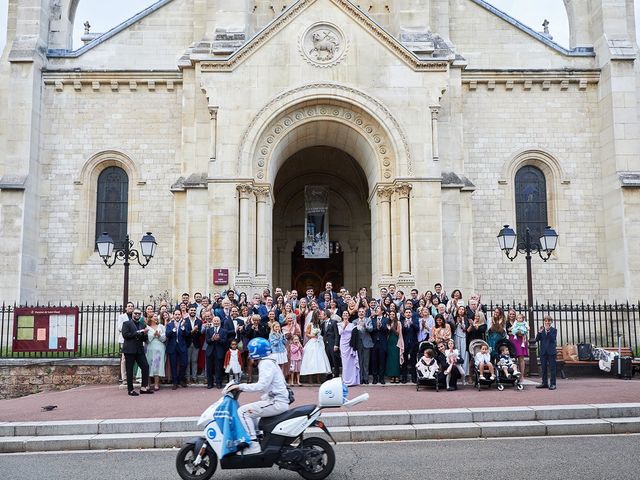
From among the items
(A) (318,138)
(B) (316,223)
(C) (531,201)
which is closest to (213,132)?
(A) (318,138)

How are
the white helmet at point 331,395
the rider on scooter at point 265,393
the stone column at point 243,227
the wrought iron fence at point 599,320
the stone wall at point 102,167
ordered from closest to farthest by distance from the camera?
the rider on scooter at point 265,393, the white helmet at point 331,395, the wrought iron fence at point 599,320, the stone column at point 243,227, the stone wall at point 102,167

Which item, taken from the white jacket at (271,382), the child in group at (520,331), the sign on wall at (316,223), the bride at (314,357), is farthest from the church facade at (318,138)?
the white jacket at (271,382)

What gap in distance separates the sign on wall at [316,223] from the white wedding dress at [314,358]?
9849 millimetres

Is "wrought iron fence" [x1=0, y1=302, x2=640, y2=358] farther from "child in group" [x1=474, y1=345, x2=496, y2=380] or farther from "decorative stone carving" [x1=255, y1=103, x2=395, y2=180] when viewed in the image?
"decorative stone carving" [x1=255, y1=103, x2=395, y2=180]

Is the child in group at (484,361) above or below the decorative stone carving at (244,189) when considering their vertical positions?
below

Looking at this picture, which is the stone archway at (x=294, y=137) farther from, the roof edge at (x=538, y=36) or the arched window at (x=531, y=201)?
the roof edge at (x=538, y=36)

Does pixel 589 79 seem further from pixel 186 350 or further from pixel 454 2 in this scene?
pixel 186 350

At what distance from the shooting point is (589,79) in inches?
921

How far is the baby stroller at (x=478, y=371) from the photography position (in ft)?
44.4

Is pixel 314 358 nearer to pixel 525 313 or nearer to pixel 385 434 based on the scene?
pixel 385 434

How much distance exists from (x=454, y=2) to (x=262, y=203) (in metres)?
11.6

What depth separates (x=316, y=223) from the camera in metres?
24.9

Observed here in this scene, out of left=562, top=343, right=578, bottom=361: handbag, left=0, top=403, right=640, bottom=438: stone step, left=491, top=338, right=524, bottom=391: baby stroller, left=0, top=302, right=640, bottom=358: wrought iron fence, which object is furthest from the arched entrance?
left=0, top=403, right=640, bottom=438: stone step

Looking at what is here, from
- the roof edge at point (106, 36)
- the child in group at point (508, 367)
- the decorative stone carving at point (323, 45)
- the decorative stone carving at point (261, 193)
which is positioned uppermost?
the roof edge at point (106, 36)
